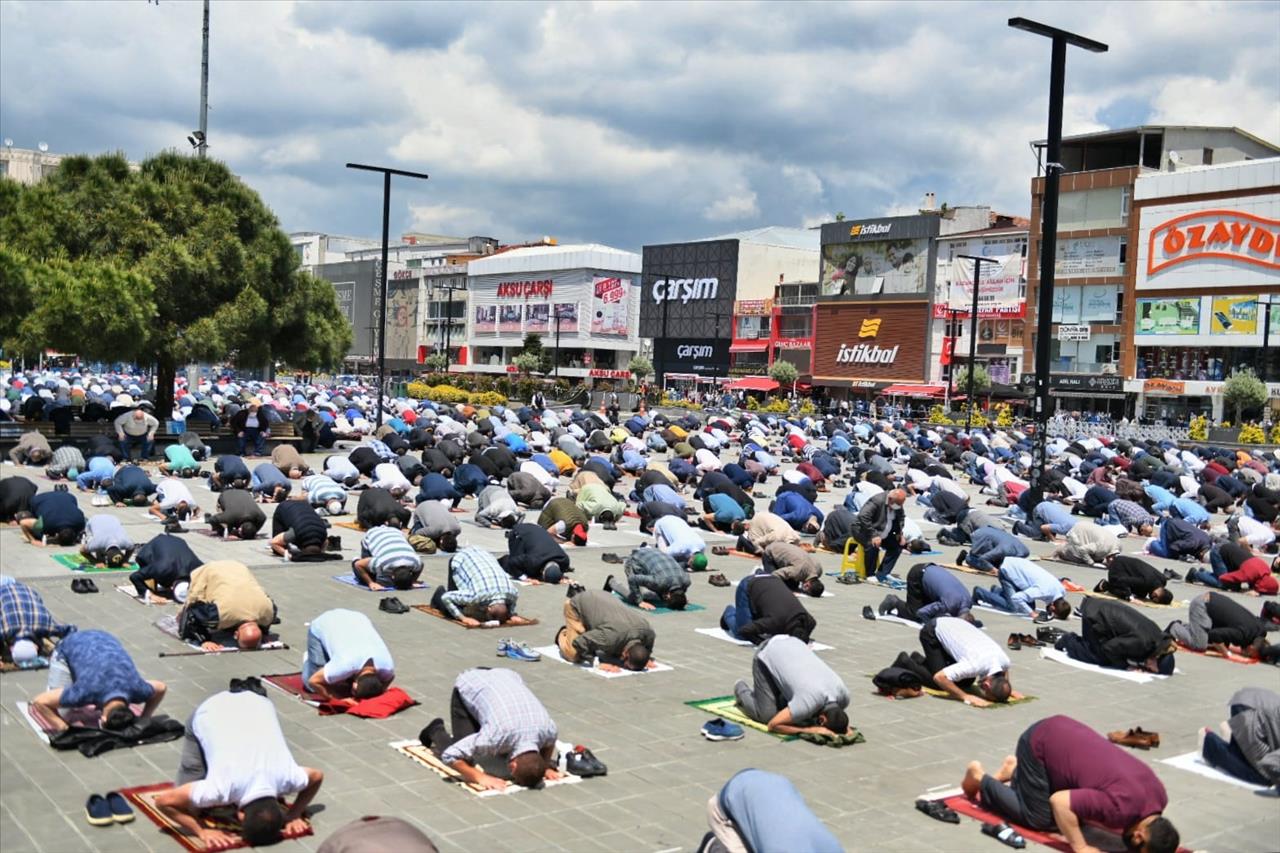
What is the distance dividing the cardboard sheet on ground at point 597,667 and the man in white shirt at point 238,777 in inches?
171

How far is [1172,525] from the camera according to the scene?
20328 millimetres

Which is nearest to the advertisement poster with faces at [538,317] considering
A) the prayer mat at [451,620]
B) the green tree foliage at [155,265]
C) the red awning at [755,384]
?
the red awning at [755,384]

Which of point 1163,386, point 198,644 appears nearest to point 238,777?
point 198,644

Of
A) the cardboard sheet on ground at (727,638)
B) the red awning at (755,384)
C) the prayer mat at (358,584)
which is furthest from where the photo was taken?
the red awning at (755,384)

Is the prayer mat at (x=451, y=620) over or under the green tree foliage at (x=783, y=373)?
under

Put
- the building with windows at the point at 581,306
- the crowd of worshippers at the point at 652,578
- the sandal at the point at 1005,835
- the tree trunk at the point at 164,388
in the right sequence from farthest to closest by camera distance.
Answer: the building with windows at the point at 581,306
the tree trunk at the point at 164,388
the sandal at the point at 1005,835
the crowd of worshippers at the point at 652,578

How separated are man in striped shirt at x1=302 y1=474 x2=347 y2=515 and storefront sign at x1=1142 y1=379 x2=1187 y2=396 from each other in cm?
5526

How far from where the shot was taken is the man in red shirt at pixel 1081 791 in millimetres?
6816

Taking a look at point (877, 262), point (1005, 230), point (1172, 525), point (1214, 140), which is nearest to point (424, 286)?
point (877, 262)

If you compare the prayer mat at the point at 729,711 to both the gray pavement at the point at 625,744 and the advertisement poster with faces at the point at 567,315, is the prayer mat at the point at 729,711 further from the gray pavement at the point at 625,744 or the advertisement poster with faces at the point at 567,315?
the advertisement poster with faces at the point at 567,315

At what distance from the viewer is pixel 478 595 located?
12.6 metres

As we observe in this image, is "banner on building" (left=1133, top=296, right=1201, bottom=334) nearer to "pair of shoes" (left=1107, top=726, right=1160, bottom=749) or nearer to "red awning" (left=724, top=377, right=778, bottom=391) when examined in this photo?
"red awning" (left=724, top=377, right=778, bottom=391)

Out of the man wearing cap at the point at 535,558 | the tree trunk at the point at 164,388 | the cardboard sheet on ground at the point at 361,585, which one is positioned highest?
the tree trunk at the point at 164,388

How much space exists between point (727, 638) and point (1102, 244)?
64181mm
